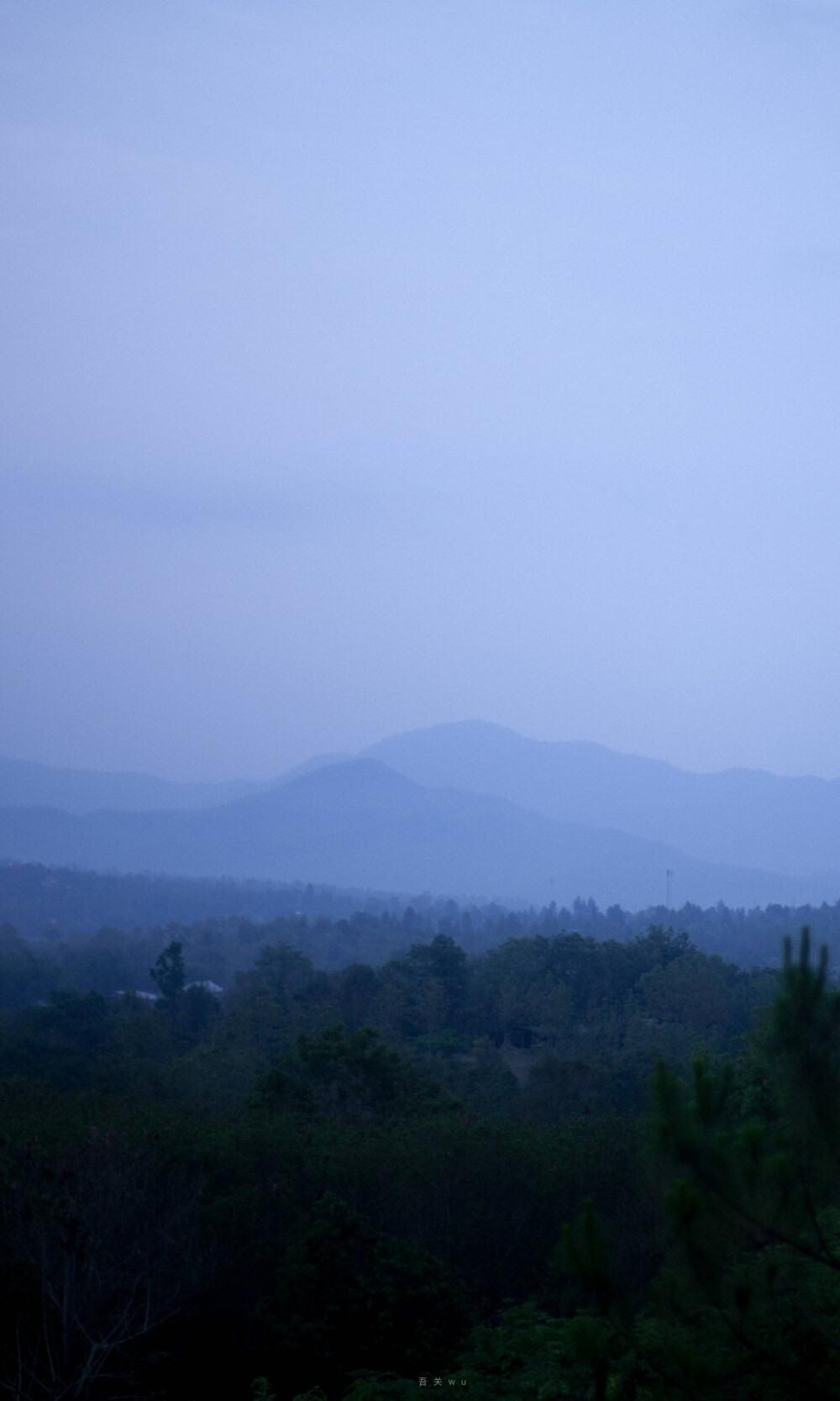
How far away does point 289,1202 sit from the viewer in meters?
11.2

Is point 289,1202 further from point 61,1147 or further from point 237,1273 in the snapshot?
point 61,1147

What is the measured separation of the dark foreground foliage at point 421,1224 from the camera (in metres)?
4.43

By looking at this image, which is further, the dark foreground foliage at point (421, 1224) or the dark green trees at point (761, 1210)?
the dark foreground foliage at point (421, 1224)

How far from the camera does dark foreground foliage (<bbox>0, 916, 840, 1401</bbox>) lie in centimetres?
443

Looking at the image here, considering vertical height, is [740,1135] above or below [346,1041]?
above

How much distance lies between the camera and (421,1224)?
37.7 ft

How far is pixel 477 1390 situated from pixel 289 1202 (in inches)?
182

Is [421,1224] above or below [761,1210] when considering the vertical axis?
below

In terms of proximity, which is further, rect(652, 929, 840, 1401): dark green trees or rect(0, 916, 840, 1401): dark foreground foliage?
rect(0, 916, 840, 1401): dark foreground foliage

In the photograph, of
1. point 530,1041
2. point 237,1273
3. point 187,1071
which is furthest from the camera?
point 530,1041

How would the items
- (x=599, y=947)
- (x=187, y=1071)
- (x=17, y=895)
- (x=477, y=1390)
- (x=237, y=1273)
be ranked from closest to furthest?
(x=477, y=1390) → (x=237, y=1273) → (x=187, y=1071) → (x=599, y=947) → (x=17, y=895)

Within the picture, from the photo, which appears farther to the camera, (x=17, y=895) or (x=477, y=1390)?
(x=17, y=895)

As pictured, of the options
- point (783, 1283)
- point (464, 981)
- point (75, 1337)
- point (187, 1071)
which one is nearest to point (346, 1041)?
point (187, 1071)

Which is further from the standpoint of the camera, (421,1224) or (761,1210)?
(421,1224)
